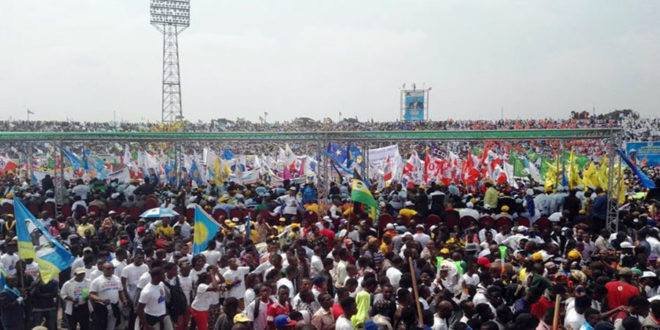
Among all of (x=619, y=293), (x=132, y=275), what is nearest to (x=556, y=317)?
(x=619, y=293)

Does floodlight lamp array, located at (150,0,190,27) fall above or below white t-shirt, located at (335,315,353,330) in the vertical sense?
above

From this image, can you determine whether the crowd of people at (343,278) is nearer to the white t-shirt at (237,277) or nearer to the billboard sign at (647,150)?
the white t-shirt at (237,277)

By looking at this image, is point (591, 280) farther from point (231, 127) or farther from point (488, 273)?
point (231, 127)

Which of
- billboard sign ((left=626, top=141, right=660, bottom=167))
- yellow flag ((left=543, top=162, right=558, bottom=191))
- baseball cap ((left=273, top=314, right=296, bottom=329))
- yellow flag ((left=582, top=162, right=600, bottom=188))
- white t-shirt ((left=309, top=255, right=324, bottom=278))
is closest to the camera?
baseball cap ((left=273, top=314, right=296, bottom=329))

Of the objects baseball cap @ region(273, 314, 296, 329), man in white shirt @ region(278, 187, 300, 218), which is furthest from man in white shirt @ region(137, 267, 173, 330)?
man in white shirt @ region(278, 187, 300, 218)

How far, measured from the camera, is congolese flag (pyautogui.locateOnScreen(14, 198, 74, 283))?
8398 mm

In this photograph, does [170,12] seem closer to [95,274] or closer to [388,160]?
[388,160]

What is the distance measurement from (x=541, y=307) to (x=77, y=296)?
6.03 m

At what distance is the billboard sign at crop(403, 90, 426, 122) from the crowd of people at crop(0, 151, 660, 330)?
156ft

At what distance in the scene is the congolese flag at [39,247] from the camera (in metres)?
8.40

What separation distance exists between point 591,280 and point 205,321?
5134 millimetres

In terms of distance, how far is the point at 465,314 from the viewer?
6797 mm

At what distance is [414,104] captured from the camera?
203ft

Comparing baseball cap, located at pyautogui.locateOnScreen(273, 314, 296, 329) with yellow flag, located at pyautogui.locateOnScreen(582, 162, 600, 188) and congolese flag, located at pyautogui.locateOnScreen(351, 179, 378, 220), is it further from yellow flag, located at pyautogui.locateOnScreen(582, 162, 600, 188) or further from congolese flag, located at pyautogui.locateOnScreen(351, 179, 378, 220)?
yellow flag, located at pyautogui.locateOnScreen(582, 162, 600, 188)
